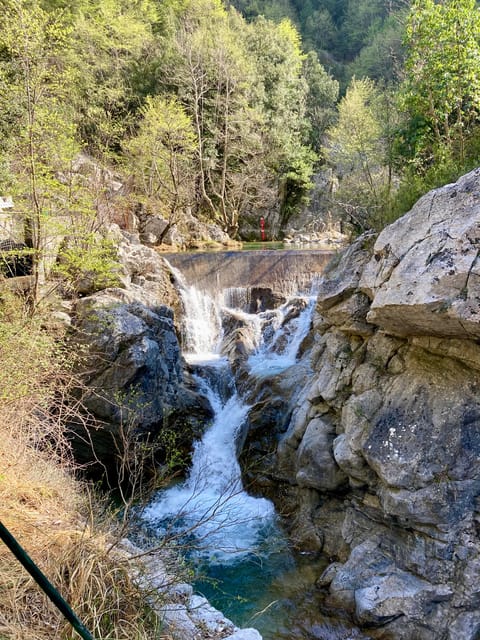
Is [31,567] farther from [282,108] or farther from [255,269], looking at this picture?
[282,108]

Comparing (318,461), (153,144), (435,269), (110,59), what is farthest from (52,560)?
(110,59)

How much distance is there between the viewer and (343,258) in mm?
6297

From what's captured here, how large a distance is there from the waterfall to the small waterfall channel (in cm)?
2

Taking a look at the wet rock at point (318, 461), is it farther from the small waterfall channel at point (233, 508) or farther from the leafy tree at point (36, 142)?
the leafy tree at point (36, 142)

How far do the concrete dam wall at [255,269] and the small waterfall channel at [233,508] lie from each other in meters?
0.38

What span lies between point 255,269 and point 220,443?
571 cm

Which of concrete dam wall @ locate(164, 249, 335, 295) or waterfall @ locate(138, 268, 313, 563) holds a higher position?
concrete dam wall @ locate(164, 249, 335, 295)

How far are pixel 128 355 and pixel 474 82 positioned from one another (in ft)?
22.2

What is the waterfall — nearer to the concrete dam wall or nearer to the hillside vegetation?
the concrete dam wall

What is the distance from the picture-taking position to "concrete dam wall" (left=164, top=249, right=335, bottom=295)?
11.8 m

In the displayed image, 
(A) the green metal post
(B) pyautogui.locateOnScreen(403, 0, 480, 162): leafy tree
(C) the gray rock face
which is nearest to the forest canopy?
(B) pyautogui.locateOnScreen(403, 0, 480, 162): leafy tree

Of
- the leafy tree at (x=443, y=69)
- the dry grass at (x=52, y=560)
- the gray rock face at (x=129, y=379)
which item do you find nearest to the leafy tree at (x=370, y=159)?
the leafy tree at (x=443, y=69)

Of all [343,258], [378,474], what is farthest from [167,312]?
[378,474]

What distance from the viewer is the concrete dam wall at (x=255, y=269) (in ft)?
38.5
